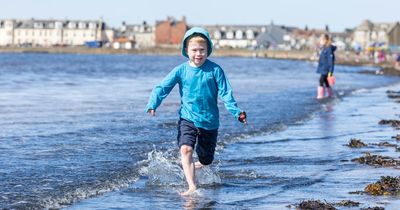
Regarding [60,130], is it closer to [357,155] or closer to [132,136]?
[132,136]

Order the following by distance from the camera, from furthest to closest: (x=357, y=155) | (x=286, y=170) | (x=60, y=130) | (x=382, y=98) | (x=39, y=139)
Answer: (x=382, y=98)
(x=60, y=130)
(x=39, y=139)
(x=357, y=155)
(x=286, y=170)

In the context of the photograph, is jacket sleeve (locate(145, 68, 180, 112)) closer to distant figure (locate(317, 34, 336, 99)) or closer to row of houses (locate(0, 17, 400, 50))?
distant figure (locate(317, 34, 336, 99))

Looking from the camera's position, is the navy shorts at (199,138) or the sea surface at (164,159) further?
the navy shorts at (199,138)

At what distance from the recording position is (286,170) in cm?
1050

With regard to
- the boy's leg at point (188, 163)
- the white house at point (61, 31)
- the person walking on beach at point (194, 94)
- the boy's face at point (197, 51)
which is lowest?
the white house at point (61, 31)

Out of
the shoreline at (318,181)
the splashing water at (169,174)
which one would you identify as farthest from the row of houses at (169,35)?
the splashing water at (169,174)

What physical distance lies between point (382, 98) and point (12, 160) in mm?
16814

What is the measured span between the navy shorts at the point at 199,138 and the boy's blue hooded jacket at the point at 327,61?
1478 cm

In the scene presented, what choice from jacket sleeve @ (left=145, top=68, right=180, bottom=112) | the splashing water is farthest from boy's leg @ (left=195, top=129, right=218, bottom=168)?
jacket sleeve @ (left=145, top=68, right=180, bottom=112)

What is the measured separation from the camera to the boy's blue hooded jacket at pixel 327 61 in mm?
24031

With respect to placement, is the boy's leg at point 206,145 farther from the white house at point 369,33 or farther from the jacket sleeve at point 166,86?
the white house at point 369,33

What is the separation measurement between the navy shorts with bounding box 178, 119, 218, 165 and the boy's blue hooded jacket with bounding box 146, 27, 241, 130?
60 millimetres

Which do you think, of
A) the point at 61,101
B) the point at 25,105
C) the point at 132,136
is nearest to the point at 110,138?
the point at 132,136

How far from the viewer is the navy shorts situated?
920 cm
